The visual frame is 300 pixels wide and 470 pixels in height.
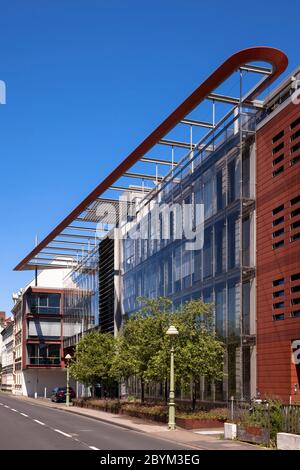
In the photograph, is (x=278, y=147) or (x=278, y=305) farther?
(x=278, y=147)

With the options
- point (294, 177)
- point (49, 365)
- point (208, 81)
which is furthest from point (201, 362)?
point (49, 365)

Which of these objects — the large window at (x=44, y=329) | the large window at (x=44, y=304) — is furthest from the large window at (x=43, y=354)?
the large window at (x=44, y=304)

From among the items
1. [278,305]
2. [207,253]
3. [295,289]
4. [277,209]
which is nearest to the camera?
[295,289]

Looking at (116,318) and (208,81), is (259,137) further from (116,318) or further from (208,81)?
(116,318)

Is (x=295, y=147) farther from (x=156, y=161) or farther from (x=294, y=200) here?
(x=156, y=161)

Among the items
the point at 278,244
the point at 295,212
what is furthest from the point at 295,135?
the point at 278,244

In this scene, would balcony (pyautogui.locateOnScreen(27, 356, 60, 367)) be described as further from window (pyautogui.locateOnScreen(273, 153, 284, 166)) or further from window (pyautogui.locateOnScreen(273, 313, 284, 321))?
window (pyautogui.locateOnScreen(273, 153, 284, 166))

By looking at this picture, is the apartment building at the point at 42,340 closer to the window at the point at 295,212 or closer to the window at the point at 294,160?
the window at the point at 295,212

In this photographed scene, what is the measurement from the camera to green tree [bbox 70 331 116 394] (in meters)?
45.9

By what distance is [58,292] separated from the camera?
3531 inches

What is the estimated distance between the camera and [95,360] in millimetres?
46312

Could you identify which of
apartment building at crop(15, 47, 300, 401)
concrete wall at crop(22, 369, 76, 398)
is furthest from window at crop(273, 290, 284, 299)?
concrete wall at crop(22, 369, 76, 398)

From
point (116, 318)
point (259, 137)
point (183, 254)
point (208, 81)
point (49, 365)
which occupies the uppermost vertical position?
point (208, 81)
